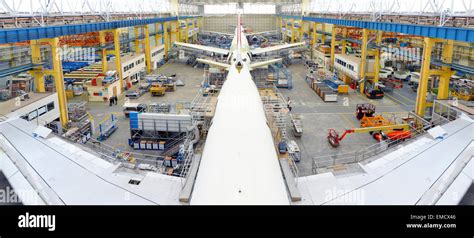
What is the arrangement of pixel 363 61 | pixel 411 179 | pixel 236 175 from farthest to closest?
pixel 363 61 → pixel 411 179 → pixel 236 175

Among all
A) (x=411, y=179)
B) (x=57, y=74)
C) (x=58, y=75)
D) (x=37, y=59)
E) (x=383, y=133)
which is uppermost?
(x=37, y=59)

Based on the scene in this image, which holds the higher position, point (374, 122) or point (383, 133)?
point (374, 122)

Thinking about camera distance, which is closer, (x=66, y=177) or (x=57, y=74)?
(x=66, y=177)

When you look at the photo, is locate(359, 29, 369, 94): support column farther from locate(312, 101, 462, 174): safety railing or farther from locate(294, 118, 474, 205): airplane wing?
locate(294, 118, 474, 205): airplane wing

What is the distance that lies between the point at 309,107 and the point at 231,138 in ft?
93.5

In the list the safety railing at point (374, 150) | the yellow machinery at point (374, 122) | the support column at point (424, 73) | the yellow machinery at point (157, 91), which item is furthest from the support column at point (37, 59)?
the support column at point (424, 73)

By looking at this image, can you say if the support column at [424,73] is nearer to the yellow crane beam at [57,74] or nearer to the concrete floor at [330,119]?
the concrete floor at [330,119]

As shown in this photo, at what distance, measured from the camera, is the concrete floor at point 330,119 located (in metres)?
28.9

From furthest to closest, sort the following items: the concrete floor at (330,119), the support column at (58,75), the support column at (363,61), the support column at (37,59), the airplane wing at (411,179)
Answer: the support column at (363,61) → the support column at (58,75) → the support column at (37,59) → the concrete floor at (330,119) → the airplane wing at (411,179)

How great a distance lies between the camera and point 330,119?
38062mm

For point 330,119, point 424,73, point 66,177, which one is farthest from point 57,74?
point 424,73

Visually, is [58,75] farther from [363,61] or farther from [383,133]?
[363,61]

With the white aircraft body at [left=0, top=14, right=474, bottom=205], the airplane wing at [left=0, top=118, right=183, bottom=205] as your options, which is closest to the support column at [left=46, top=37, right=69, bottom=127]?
the white aircraft body at [left=0, top=14, right=474, bottom=205]

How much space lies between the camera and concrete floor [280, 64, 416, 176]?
28891 millimetres
